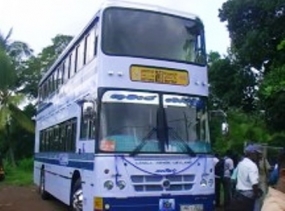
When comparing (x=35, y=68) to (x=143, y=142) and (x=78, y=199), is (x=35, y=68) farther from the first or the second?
(x=143, y=142)

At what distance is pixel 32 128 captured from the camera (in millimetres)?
33594

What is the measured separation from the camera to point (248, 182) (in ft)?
30.4

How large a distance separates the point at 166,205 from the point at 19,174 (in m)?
24.5

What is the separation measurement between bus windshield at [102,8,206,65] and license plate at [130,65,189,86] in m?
0.23

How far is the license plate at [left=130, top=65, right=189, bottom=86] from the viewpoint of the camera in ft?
31.7

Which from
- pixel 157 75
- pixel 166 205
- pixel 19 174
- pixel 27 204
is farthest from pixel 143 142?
pixel 19 174

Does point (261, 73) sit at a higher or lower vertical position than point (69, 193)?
higher

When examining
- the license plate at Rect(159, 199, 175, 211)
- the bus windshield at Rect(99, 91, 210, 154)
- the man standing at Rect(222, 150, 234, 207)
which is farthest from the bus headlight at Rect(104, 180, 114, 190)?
the man standing at Rect(222, 150, 234, 207)

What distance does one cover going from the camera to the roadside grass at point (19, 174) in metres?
27.7

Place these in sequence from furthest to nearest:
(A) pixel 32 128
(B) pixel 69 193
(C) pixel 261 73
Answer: (A) pixel 32 128 < (C) pixel 261 73 < (B) pixel 69 193

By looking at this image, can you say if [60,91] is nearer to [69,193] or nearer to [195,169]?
[69,193]

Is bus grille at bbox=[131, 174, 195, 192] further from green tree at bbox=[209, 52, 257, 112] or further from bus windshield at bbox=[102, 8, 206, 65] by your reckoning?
green tree at bbox=[209, 52, 257, 112]

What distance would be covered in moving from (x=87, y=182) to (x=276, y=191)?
7093mm

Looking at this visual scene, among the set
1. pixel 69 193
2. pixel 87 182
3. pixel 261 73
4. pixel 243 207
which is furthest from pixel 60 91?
pixel 261 73
